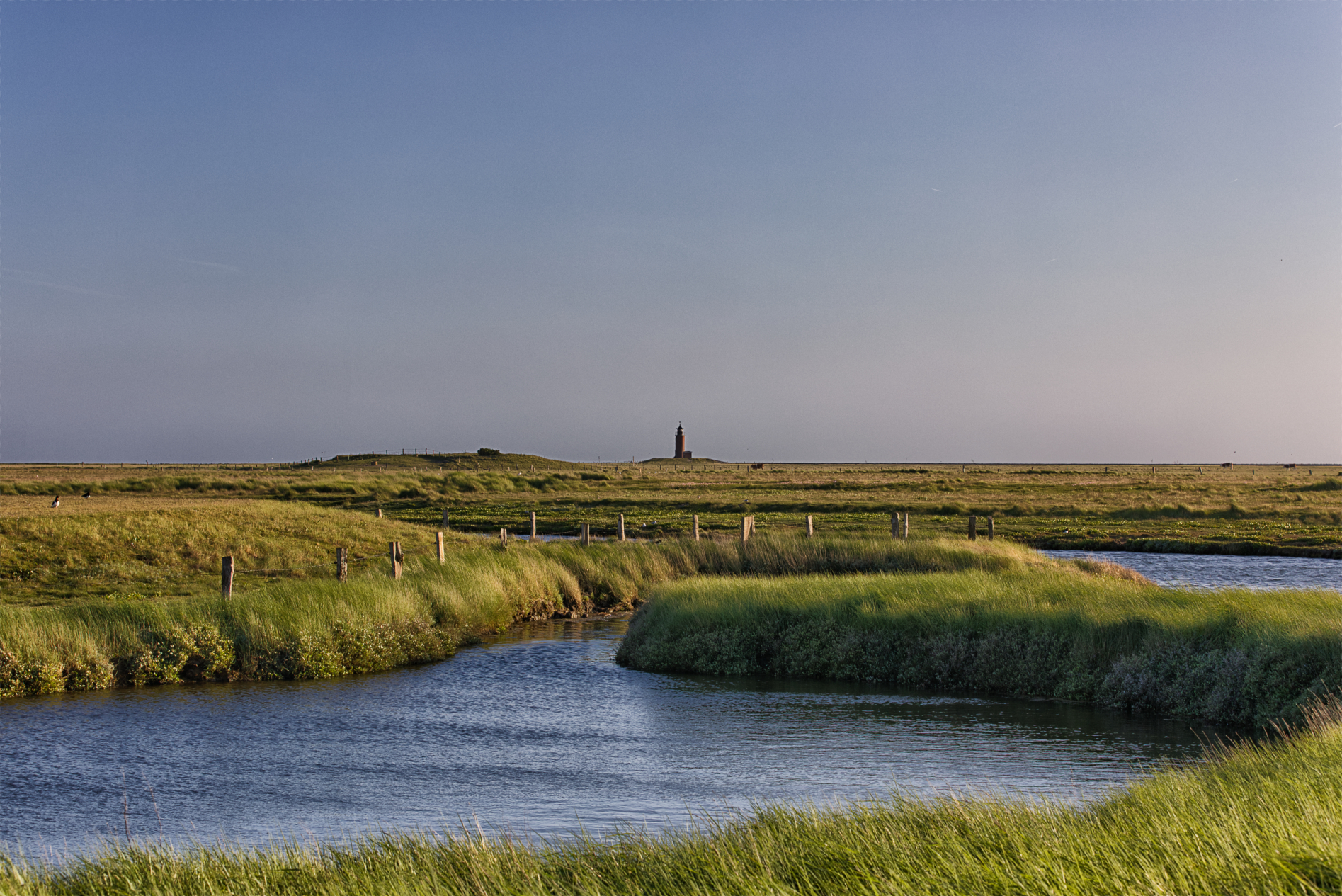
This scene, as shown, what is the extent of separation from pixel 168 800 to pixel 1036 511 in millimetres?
55421

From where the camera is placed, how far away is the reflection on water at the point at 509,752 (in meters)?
11.0

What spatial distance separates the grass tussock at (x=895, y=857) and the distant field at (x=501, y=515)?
20450 mm

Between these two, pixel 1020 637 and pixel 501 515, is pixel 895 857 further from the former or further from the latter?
pixel 501 515

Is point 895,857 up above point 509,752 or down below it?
above

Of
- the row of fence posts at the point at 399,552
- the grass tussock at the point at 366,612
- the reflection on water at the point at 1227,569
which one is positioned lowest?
the reflection on water at the point at 1227,569

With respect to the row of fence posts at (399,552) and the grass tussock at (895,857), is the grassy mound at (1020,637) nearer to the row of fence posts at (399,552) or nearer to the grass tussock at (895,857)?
the grass tussock at (895,857)

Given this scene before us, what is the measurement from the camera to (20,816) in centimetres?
1093

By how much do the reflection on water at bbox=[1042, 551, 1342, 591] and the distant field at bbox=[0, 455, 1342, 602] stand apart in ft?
8.22

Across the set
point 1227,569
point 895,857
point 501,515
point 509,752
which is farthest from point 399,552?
point 501,515

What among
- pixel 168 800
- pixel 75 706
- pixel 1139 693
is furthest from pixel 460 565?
pixel 1139 693

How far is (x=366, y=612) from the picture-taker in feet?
67.8

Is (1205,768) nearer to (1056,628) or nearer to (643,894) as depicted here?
(643,894)

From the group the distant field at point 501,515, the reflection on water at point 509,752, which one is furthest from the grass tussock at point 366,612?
the distant field at point 501,515

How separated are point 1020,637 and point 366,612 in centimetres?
1263
